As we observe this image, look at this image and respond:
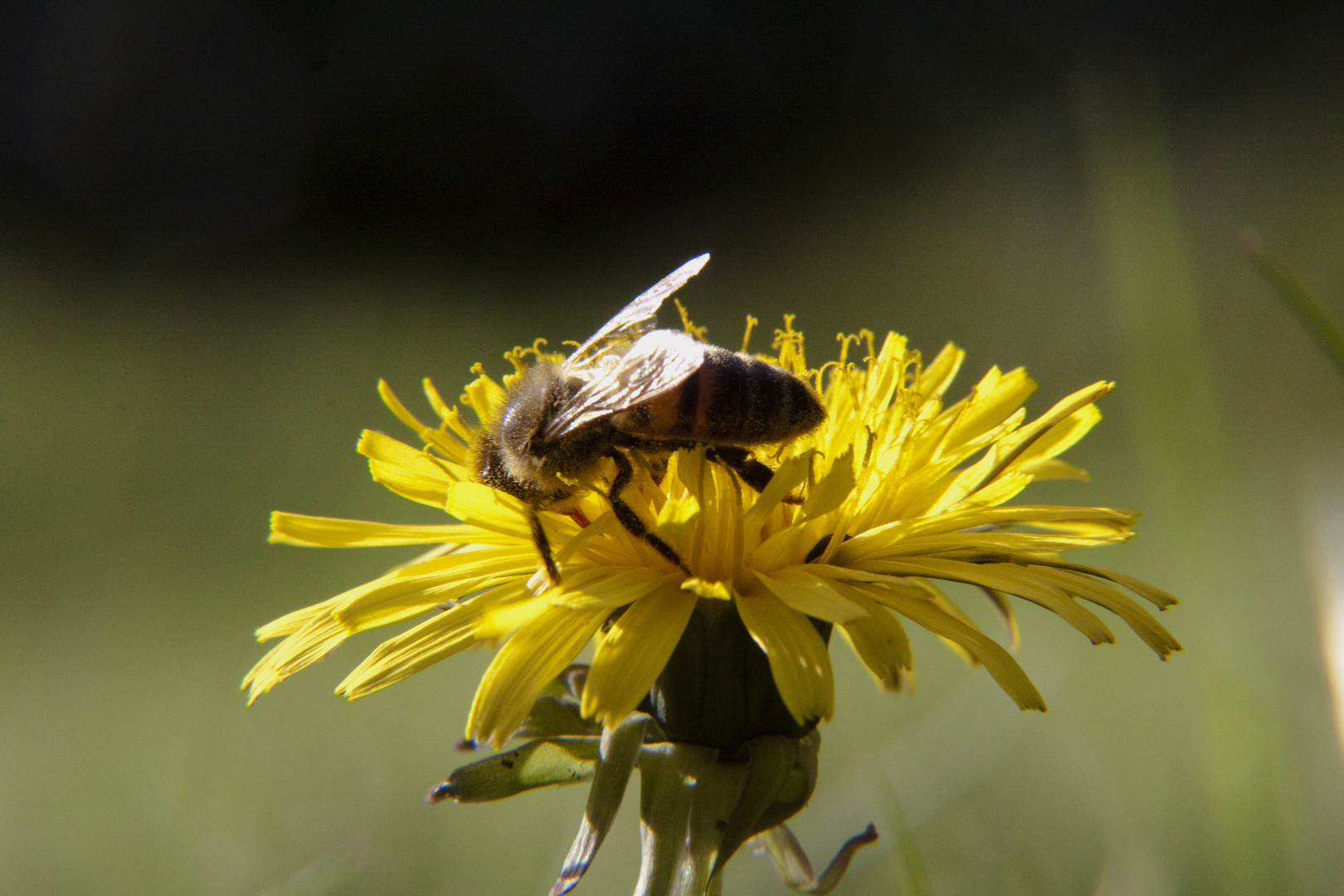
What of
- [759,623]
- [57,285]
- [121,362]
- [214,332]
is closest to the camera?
[759,623]

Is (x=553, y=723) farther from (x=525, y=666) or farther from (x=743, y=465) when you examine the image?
(x=743, y=465)

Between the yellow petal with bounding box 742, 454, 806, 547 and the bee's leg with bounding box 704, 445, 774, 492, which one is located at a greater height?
the bee's leg with bounding box 704, 445, 774, 492

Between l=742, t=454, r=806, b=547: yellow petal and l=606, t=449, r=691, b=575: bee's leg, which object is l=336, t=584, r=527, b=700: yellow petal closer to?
l=606, t=449, r=691, b=575: bee's leg

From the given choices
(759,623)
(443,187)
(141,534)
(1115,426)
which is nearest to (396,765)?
(759,623)

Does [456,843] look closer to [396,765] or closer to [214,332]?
[396,765]

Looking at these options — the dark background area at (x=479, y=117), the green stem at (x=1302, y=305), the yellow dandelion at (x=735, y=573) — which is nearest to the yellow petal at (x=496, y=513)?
the yellow dandelion at (x=735, y=573)

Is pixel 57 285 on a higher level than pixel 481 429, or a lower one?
higher

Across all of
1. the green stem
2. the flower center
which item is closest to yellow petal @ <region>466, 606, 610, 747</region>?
the flower center

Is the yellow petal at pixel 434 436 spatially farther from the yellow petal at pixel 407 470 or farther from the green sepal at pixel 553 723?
the green sepal at pixel 553 723
